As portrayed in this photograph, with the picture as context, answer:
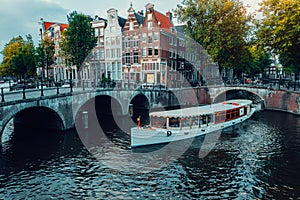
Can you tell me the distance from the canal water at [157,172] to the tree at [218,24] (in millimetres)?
23042

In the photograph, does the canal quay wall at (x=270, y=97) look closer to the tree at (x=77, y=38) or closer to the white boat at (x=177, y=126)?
the white boat at (x=177, y=126)

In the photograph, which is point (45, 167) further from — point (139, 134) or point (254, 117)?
point (254, 117)

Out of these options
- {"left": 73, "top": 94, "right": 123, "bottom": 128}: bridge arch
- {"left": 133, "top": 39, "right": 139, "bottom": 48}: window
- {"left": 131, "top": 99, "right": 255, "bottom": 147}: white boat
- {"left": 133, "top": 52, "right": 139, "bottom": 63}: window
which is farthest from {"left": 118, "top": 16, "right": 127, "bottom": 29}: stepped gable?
{"left": 131, "top": 99, "right": 255, "bottom": 147}: white boat

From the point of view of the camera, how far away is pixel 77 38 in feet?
120

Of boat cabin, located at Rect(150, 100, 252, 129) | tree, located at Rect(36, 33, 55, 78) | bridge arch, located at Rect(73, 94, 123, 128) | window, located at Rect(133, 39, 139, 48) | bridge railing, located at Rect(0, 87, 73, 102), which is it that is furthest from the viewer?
window, located at Rect(133, 39, 139, 48)

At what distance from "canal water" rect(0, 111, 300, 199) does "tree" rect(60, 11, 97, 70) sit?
18.7 metres

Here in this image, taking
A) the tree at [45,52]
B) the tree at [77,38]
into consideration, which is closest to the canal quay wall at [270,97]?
the tree at [77,38]

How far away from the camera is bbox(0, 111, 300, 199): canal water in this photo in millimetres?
13013

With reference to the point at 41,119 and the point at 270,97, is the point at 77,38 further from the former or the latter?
the point at 270,97

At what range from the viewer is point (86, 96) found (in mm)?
27109

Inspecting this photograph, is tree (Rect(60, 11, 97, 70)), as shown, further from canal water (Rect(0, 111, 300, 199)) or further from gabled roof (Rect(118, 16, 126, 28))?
canal water (Rect(0, 111, 300, 199))

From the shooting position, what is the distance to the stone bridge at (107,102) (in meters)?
21.0

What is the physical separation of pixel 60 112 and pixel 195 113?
1389 cm

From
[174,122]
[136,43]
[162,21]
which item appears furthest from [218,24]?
[174,122]
